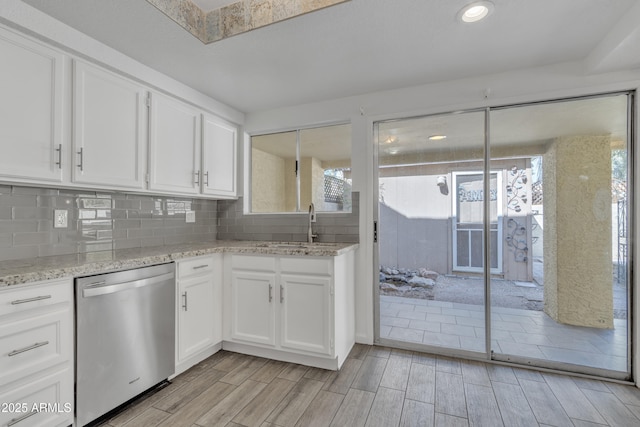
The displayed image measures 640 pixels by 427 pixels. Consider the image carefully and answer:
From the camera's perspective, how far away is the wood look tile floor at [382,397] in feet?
5.67

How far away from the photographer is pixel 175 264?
216cm

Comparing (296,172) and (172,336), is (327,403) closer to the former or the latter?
(172,336)

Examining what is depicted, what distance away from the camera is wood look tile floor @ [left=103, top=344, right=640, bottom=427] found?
5.67 feet

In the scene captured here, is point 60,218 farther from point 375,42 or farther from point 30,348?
point 375,42

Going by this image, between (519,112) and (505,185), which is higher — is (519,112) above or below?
above

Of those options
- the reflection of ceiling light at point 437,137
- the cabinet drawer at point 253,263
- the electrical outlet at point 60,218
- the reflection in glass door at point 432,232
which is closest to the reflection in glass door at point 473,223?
the reflection in glass door at point 432,232

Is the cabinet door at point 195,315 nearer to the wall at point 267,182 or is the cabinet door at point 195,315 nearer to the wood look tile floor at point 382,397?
the wood look tile floor at point 382,397

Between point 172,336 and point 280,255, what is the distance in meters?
0.96

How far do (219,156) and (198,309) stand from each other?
152 centimetres

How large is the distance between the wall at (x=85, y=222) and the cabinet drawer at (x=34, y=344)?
2.29ft

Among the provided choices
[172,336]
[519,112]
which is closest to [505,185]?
[519,112]

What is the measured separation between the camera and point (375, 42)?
1959 mm

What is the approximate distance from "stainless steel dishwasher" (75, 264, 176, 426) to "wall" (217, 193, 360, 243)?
48.6 inches

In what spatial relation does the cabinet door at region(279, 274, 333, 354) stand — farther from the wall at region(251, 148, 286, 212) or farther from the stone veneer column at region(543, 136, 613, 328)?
the stone veneer column at region(543, 136, 613, 328)
